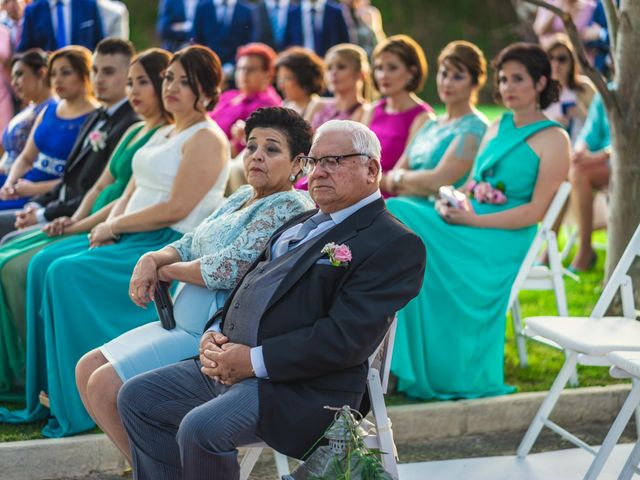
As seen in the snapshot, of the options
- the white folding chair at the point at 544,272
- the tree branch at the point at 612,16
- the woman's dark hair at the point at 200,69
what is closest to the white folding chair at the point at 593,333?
the white folding chair at the point at 544,272

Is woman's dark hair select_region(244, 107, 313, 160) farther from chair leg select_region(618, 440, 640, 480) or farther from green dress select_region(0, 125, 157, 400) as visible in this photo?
chair leg select_region(618, 440, 640, 480)

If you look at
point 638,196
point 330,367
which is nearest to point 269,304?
point 330,367

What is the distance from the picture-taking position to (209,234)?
4371 mm

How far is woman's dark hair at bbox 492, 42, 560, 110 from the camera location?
584 cm

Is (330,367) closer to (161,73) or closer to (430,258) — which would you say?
(430,258)

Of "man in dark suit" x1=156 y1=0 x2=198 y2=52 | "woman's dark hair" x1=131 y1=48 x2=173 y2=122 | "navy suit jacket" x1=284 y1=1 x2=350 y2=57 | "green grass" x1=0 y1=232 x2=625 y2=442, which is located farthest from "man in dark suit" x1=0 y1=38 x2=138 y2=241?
"man in dark suit" x1=156 y1=0 x2=198 y2=52

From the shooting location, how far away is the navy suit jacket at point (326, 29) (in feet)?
36.8

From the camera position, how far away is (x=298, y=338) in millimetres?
3498

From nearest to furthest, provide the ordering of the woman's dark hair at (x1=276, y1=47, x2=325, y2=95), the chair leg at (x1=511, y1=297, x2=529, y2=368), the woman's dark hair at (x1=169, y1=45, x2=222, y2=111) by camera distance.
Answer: the woman's dark hair at (x1=169, y1=45, x2=222, y2=111), the chair leg at (x1=511, y1=297, x2=529, y2=368), the woman's dark hair at (x1=276, y1=47, x2=325, y2=95)

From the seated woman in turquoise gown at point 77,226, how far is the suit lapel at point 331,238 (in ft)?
7.10

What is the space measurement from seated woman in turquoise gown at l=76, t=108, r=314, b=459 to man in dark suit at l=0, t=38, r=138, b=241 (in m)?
1.97

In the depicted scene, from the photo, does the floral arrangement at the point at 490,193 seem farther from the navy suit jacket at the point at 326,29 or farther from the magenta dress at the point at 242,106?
the navy suit jacket at the point at 326,29

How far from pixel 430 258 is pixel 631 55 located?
1.72 meters

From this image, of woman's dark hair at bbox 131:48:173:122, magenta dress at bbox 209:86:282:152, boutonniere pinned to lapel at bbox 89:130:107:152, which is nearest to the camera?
woman's dark hair at bbox 131:48:173:122
